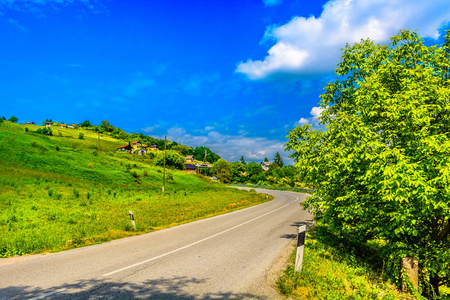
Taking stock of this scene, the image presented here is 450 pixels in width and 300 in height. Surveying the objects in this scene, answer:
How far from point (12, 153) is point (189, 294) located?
44.7 metres

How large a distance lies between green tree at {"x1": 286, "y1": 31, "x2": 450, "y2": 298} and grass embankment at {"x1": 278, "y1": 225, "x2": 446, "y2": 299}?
2.70 ft

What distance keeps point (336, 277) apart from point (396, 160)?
352 centimetres

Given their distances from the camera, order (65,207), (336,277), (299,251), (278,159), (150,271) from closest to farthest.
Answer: (336,277) < (299,251) < (150,271) < (65,207) < (278,159)

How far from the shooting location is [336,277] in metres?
5.95

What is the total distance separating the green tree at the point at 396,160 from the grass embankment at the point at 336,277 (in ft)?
2.70

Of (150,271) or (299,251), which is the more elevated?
(299,251)

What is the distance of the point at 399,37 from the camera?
9.40 metres

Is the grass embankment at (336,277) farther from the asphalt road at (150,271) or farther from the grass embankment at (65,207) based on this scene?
the grass embankment at (65,207)

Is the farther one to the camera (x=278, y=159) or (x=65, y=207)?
(x=278, y=159)

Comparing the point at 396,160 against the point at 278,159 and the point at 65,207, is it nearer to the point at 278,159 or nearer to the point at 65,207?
the point at 65,207

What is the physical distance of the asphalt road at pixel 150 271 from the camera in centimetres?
504

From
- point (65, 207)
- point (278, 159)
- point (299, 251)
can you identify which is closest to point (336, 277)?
point (299, 251)

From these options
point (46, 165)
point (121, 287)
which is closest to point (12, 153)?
point (46, 165)

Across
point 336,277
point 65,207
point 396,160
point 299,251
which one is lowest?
point 65,207
